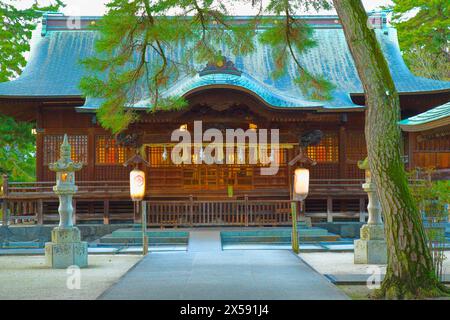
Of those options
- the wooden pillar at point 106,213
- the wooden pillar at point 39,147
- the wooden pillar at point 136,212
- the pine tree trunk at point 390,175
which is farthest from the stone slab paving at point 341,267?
the wooden pillar at point 39,147

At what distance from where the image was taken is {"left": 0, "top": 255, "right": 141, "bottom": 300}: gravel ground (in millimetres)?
10656

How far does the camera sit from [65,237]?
1502 cm

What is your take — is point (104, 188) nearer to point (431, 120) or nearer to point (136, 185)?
point (136, 185)

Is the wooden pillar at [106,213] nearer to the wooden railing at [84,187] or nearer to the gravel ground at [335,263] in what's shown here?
the wooden railing at [84,187]

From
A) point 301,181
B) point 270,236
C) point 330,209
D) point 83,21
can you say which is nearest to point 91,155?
point 83,21

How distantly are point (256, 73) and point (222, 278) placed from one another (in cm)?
1676

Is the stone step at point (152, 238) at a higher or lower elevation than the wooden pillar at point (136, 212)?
lower

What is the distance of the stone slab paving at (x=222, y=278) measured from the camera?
10148mm

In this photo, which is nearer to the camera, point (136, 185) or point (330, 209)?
point (136, 185)

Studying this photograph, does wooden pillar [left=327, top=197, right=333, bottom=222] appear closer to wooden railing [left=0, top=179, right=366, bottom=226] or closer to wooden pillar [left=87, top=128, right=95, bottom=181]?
wooden railing [left=0, top=179, right=366, bottom=226]

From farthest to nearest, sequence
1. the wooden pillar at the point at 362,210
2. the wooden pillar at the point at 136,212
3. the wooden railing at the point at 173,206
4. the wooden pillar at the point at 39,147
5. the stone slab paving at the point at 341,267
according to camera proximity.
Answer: the wooden pillar at the point at 39,147, the wooden pillar at the point at 362,210, the wooden pillar at the point at 136,212, the wooden railing at the point at 173,206, the stone slab paving at the point at 341,267

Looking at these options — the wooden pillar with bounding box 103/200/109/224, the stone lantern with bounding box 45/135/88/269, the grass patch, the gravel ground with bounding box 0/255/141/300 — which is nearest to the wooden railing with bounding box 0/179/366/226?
the wooden pillar with bounding box 103/200/109/224

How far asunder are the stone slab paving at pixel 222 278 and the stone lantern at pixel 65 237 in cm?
138
